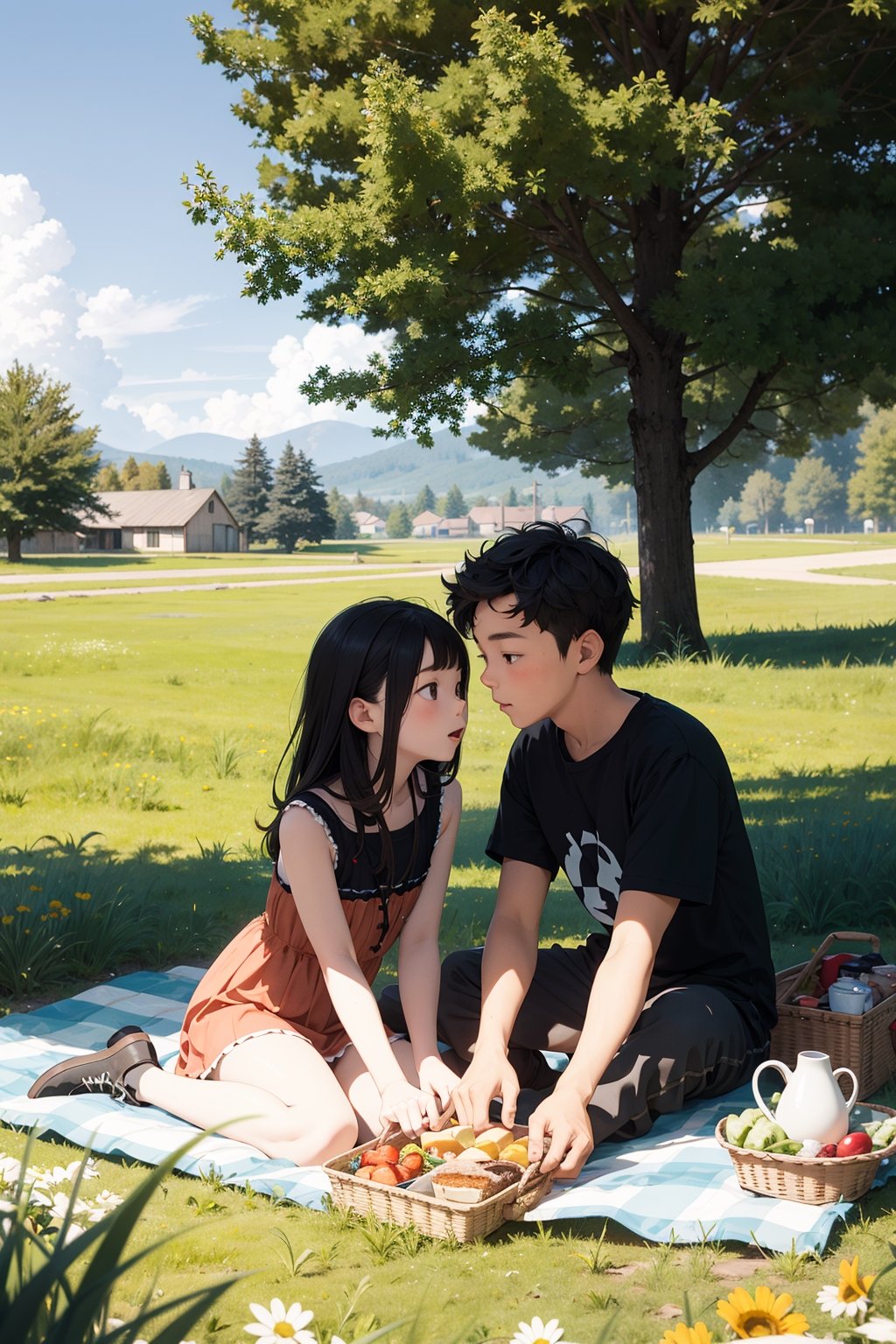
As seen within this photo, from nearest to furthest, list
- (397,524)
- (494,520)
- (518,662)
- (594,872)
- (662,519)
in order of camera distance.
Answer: (518,662), (594,872), (662,519), (494,520), (397,524)

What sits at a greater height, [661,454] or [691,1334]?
[661,454]

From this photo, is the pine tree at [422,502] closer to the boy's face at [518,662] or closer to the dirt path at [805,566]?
the dirt path at [805,566]

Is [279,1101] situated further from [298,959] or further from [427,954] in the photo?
[427,954]

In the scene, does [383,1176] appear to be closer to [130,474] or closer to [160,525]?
[160,525]

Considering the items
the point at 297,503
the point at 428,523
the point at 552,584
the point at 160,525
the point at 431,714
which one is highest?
the point at 428,523

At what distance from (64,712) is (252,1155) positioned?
6877mm

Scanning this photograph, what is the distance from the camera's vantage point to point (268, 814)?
7.29m

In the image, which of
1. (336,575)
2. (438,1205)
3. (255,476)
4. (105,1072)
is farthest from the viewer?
(255,476)

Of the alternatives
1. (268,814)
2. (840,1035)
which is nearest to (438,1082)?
(840,1035)

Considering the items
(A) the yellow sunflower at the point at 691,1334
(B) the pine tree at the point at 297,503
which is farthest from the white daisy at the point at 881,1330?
(B) the pine tree at the point at 297,503

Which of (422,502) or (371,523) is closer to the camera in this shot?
(371,523)

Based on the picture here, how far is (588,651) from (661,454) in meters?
9.56

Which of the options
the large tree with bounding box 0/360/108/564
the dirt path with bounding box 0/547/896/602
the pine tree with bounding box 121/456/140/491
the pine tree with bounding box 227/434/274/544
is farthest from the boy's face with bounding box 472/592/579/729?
the pine tree with bounding box 227/434/274/544

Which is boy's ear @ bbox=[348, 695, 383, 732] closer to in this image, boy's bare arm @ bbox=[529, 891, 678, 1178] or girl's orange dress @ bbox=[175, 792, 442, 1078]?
girl's orange dress @ bbox=[175, 792, 442, 1078]
